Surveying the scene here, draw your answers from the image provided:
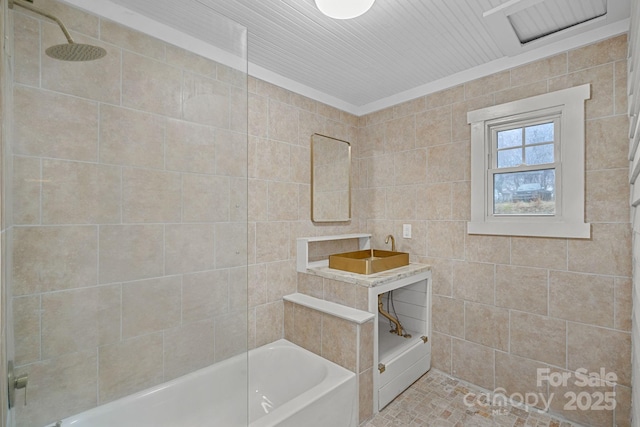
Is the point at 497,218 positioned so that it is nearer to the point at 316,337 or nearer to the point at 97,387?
the point at 316,337

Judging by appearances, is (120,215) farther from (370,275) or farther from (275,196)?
(370,275)

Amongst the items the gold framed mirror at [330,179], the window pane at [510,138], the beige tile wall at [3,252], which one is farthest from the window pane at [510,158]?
the beige tile wall at [3,252]

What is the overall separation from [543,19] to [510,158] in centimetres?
87

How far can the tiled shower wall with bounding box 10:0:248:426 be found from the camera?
1.01 meters

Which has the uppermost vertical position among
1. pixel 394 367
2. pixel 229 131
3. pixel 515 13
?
pixel 515 13

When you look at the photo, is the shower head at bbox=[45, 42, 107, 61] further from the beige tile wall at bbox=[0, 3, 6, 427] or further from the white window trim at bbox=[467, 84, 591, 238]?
the white window trim at bbox=[467, 84, 591, 238]

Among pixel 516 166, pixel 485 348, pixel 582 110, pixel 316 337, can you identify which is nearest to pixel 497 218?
pixel 516 166

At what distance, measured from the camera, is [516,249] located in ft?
6.88

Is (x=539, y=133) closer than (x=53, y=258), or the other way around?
(x=53, y=258)

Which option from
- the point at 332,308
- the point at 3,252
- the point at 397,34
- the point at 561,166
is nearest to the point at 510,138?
the point at 561,166

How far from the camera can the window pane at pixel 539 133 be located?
203 centimetres

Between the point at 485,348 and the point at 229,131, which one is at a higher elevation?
the point at 229,131

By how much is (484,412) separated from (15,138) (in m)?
2.78

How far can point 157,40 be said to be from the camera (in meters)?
1.22
